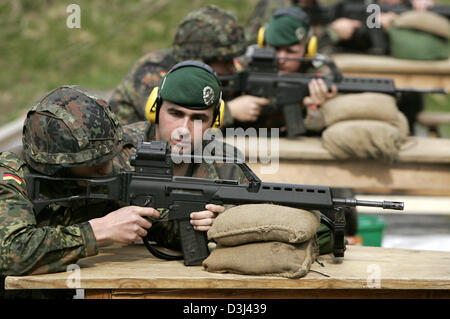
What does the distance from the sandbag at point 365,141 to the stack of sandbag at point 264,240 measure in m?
2.25

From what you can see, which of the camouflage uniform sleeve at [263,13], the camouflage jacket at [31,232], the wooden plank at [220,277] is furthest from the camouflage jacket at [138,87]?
the camouflage uniform sleeve at [263,13]

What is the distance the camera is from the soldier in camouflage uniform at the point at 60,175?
3.47 metres

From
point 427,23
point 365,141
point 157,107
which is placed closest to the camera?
point 157,107

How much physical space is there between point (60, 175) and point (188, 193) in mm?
615

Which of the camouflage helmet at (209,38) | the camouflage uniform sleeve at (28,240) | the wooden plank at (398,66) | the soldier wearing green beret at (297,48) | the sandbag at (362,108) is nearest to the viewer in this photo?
the camouflage uniform sleeve at (28,240)

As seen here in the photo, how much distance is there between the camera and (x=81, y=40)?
13.8 metres

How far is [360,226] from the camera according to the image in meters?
6.55

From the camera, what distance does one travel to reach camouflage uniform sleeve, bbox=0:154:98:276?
3438 mm

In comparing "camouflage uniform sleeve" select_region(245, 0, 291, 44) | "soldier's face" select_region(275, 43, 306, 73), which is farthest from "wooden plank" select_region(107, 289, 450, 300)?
"camouflage uniform sleeve" select_region(245, 0, 291, 44)

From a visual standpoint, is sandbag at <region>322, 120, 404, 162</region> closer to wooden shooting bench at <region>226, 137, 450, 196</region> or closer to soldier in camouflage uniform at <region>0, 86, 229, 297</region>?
wooden shooting bench at <region>226, 137, 450, 196</region>

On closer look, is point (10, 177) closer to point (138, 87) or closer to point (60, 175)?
point (60, 175)

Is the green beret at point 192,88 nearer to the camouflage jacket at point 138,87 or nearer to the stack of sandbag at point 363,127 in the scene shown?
the stack of sandbag at point 363,127

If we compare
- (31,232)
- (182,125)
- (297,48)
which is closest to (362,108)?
(297,48)
